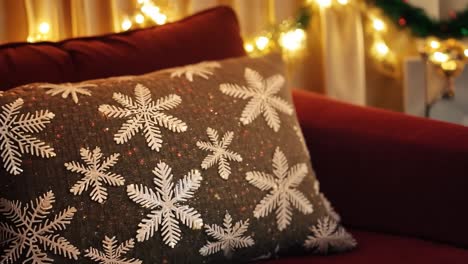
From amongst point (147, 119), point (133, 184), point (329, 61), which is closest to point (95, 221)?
point (133, 184)

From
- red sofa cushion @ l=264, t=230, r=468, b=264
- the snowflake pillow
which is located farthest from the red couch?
the snowflake pillow

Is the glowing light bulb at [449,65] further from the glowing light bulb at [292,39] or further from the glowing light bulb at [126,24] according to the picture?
the glowing light bulb at [126,24]

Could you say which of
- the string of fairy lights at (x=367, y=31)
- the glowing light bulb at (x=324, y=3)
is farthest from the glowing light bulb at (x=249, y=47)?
the glowing light bulb at (x=324, y=3)

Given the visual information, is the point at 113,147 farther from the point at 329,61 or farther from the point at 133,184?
the point at 329,61

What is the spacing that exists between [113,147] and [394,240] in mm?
539

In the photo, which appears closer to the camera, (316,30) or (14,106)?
(14,106)

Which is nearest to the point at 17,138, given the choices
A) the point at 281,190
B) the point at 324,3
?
the point at 281,190

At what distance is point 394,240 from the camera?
4.20 feet

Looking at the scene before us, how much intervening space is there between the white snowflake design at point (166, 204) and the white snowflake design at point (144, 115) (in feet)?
0.18

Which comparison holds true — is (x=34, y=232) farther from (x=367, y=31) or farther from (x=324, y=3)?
(x=367, y=31)

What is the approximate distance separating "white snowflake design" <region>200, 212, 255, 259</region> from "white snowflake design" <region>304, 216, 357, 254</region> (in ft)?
0.39

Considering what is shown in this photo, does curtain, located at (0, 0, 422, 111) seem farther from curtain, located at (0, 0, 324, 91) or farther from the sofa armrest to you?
the sofa armrest

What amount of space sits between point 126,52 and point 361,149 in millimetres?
493

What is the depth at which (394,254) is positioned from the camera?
1191mm
